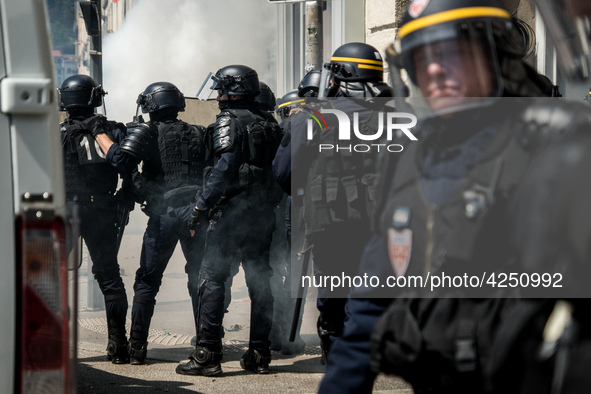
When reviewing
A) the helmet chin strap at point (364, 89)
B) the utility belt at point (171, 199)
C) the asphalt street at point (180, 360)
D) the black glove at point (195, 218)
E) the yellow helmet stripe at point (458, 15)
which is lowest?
the asphalt street at point (180, 360)

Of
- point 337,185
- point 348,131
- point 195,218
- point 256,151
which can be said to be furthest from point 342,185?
point 195,218

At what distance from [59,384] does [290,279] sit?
394 cm

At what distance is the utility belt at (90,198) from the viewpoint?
205 inches

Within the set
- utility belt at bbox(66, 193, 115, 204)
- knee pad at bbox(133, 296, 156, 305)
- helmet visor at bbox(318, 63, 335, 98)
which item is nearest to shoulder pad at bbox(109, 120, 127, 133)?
utility belt at bbox(66, 193, 115, 204)

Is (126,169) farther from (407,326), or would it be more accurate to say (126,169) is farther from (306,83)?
(407,326)

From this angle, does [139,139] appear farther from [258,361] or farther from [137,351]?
[258,361]

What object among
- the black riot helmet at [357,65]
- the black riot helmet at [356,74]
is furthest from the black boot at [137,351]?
the black riot helmet at [357,65]

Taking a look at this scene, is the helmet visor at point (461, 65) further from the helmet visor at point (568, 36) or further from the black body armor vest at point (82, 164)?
the black body armor vest at point (82, 164)

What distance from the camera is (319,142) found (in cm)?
418

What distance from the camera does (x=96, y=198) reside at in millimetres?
5273

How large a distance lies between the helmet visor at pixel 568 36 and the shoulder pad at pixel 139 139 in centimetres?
372

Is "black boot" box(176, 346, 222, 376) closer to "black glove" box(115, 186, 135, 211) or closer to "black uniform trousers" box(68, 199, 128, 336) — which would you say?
"black uniform trousers" box(68, 199, 128, 336)

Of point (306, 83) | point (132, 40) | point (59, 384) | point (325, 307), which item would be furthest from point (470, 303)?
point (132, 40)

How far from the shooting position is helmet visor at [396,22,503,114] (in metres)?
1.91
